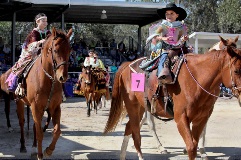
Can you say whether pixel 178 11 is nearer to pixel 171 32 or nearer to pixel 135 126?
pixel 171 32

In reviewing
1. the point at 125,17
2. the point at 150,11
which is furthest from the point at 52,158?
the point at 125,17

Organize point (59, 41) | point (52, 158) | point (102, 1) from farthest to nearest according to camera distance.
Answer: point (102, 1)
point (52, 158)
point (59, 41)

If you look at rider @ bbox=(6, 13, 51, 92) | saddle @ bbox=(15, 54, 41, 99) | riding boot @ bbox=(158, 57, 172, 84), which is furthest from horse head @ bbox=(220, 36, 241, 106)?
saddle @ bbox=(15, 54, 41, 99)

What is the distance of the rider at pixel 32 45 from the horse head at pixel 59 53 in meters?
0.79

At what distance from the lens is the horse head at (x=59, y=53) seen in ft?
22.5

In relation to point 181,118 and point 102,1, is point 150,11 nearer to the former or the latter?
point 102,1

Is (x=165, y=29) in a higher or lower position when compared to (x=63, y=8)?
lower

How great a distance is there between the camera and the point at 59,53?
276 inches

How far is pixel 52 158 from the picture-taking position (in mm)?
8273

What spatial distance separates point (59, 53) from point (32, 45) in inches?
53.1

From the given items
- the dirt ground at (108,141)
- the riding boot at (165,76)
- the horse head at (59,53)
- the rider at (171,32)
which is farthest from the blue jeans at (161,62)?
the dirt ground at (108,141)

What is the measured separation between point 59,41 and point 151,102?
1758 mm

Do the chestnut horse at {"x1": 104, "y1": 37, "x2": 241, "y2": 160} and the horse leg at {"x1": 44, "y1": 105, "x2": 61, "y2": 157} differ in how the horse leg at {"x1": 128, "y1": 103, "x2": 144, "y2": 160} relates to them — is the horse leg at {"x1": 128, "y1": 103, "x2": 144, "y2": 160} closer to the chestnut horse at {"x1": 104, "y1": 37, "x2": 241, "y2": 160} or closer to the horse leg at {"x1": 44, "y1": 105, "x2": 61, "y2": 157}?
the chestnut horse at {"x1": 104, "y1": 37, "x2": 241, "y2": 160}

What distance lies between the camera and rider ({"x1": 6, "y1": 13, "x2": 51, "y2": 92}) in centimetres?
823
